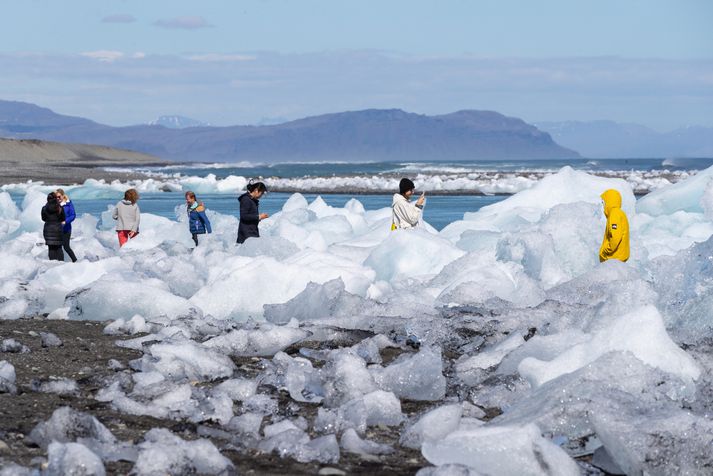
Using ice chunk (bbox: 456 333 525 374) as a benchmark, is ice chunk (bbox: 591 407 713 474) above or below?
above

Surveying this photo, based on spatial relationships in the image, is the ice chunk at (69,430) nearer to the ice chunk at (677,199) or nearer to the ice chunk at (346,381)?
the ice chunk at (346,381)

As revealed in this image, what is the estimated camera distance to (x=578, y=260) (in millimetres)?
10828

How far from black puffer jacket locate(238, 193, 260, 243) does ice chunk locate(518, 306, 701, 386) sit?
21.3ft

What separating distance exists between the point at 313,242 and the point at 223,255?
9.23ft

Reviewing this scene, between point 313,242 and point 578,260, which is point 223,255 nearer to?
point 313,242

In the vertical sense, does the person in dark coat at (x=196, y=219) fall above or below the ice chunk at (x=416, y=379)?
above

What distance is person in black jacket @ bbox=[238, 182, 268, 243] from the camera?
11164mm

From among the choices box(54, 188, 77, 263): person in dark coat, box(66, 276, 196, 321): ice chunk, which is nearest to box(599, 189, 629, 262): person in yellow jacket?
box(66, 276, 196, 321): ice chunk

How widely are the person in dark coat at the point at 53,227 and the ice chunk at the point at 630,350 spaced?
8125 millimetres

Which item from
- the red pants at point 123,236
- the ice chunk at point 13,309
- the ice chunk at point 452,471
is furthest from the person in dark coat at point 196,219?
the ice chunk at point 452,471

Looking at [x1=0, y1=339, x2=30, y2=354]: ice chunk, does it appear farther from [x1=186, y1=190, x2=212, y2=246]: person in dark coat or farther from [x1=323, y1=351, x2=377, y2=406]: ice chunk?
[x1=186, y1=190, x2=212, y2=246]: person in dark coat

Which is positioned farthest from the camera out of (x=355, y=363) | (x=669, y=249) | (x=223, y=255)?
(x=669, y=249)

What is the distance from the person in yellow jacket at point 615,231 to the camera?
28.3 feet

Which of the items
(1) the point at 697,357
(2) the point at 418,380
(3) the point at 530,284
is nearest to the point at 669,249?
(3) the point at 530,284
